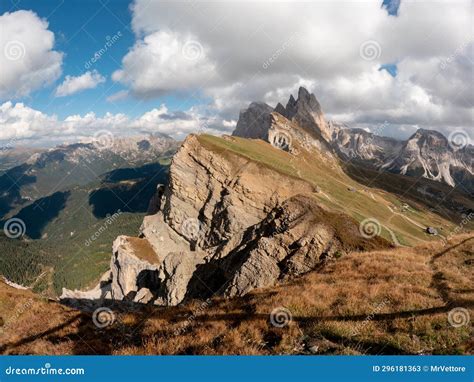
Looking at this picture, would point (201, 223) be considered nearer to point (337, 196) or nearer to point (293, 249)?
point (337, 196)

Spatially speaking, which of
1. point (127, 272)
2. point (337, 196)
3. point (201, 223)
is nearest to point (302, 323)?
point (201, 223)

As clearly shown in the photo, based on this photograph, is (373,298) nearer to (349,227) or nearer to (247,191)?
(349,227)

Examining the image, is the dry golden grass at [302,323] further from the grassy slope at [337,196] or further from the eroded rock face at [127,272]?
the eroded rock face at [127,272]

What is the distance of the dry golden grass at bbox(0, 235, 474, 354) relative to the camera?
37.7 ft

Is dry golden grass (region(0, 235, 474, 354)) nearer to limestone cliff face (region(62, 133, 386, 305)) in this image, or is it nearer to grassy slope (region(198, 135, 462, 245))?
limestone cliff face (region(62, 133, 386, 305))

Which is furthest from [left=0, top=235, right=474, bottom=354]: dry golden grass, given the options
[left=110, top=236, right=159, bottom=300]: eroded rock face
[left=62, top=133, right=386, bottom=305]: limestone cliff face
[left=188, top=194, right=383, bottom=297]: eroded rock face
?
[left=110, top=236, right=159, bottom=300]: eroded rock face

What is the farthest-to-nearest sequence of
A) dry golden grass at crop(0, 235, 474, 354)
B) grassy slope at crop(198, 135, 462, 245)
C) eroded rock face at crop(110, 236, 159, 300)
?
eroded rock face at crop(110, 236, 159, 300) → grassy slope at crop(198, 135, 462, 245) → dry golden grass at crop(0, 235, 474, 354)

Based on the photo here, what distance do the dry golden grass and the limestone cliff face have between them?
22349 mm

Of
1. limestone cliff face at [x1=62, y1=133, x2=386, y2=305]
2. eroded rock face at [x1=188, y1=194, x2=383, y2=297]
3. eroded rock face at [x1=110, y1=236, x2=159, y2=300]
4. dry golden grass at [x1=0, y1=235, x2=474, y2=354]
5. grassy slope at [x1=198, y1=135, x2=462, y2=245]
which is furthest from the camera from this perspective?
eroded rock face at [x1=110, y1=236, x2=159, y2=300]

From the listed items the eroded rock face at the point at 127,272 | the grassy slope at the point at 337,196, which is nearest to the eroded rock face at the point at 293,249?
the grassy slope at the point at 337,196

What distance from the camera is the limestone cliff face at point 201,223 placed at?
→ 152 feet

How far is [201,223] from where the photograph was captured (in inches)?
3113

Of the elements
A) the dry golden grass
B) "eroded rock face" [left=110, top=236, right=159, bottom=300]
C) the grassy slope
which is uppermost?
the grassy slope

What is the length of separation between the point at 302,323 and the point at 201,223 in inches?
2636
